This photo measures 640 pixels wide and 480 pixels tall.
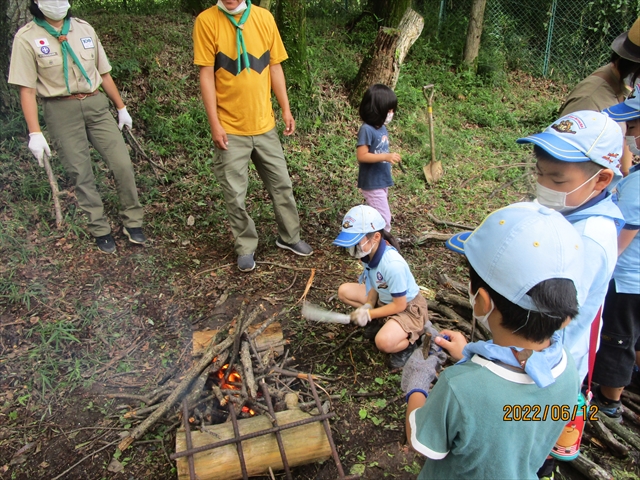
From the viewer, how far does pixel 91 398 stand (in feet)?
10.6

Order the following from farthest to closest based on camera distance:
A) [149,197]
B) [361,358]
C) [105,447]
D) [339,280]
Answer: [149,197] < [339,280] < [361,358] < [105,447]

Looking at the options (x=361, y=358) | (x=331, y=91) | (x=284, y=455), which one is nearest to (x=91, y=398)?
(x=284, y=455)

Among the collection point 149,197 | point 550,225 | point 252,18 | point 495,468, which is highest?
point 252,18

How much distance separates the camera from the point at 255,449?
8.90 feet

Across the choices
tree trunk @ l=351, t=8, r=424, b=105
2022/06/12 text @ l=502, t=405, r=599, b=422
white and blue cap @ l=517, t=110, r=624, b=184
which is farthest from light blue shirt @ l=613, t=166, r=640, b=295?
tree trunk @ l=351, t=8, r=424, b=105

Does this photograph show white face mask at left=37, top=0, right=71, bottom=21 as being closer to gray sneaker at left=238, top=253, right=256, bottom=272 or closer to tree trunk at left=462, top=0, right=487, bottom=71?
gray sneaker at left=238, top=253, right=256, bottom=272

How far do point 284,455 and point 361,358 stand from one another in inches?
44.7

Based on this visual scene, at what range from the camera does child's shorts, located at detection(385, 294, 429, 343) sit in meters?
3.33

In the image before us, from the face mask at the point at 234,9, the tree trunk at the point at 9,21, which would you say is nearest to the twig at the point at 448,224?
the face mask at the point at 234,9

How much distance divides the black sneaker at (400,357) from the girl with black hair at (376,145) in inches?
68.7

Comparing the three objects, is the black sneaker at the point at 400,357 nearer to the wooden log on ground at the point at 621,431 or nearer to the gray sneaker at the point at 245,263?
the wooden log on ground at the point at 621,431

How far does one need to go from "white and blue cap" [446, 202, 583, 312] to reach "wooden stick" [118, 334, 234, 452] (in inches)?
88.8

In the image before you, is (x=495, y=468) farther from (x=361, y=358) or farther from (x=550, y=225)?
(x=361, y=358)

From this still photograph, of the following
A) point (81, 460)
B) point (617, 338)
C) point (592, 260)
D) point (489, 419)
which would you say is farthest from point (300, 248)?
point (489, 419)
